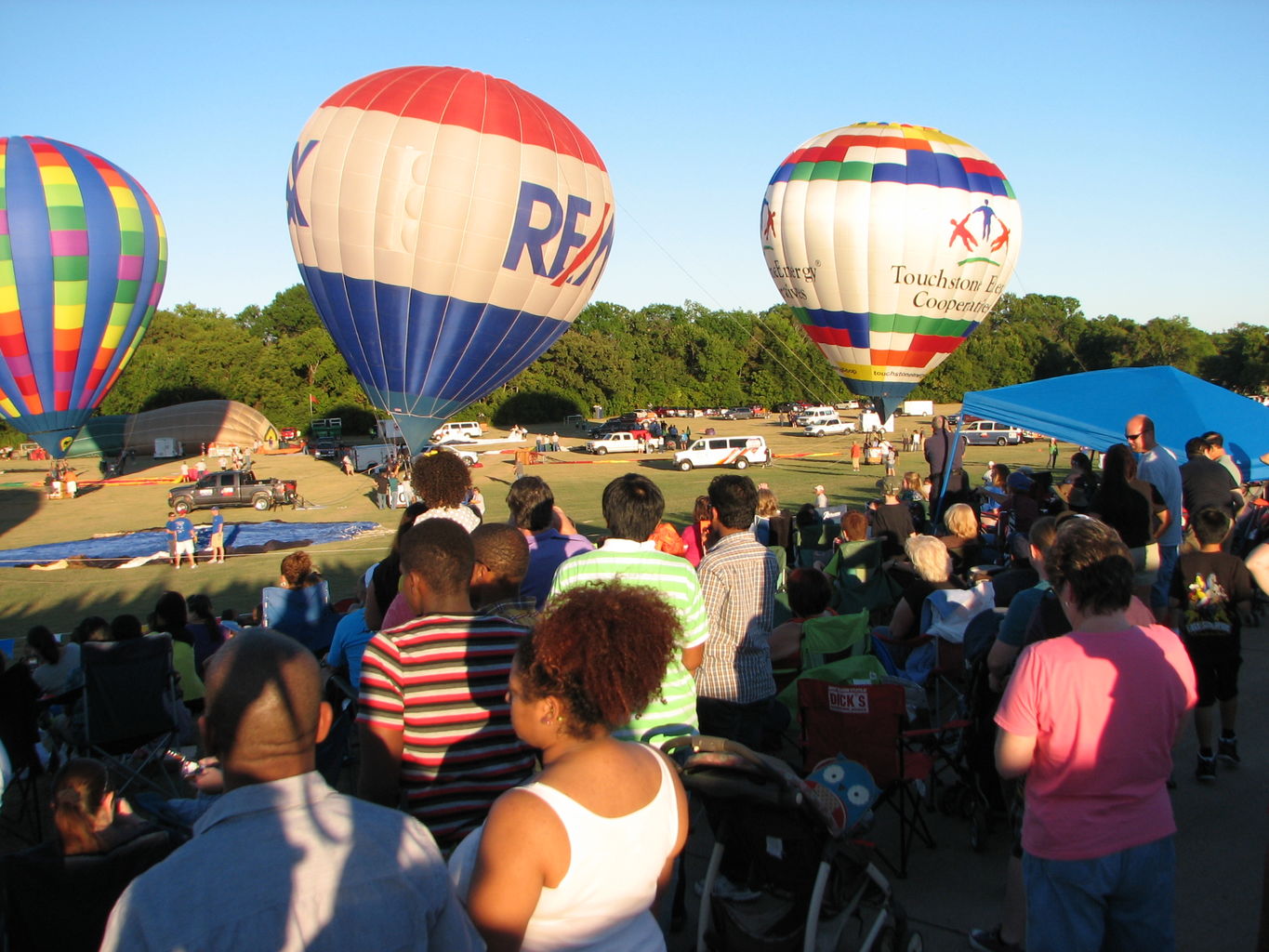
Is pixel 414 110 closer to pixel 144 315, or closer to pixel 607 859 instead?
pixel 144 315

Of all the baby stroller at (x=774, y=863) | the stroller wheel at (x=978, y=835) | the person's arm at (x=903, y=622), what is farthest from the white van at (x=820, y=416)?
the baby stroller at (x=774, y=863)

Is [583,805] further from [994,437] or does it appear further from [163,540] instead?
[994,437]

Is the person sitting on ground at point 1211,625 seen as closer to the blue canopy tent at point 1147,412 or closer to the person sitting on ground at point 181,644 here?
the blue canopy tent at point 1147,412

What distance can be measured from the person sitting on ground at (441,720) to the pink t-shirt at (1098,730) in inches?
52.8

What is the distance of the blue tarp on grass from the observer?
1703 centimetres

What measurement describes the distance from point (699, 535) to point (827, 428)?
129ft

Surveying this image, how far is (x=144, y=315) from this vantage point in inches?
1085

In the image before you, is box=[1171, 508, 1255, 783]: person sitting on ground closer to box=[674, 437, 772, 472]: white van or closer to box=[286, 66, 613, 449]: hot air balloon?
box=[286, 66, 613, 449]: hot air balloon

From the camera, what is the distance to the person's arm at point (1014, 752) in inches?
96.8

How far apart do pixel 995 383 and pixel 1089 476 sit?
65.6 meters

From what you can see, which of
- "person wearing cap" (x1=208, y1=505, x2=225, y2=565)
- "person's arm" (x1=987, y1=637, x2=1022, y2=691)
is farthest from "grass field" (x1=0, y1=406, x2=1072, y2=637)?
"person's arm" (x1=987, y1=637, x2=1022, y2=691)

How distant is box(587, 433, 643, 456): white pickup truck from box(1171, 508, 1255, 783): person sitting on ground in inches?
1424

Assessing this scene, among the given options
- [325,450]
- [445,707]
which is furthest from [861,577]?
[325,450]

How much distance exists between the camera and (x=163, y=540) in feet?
61.3
